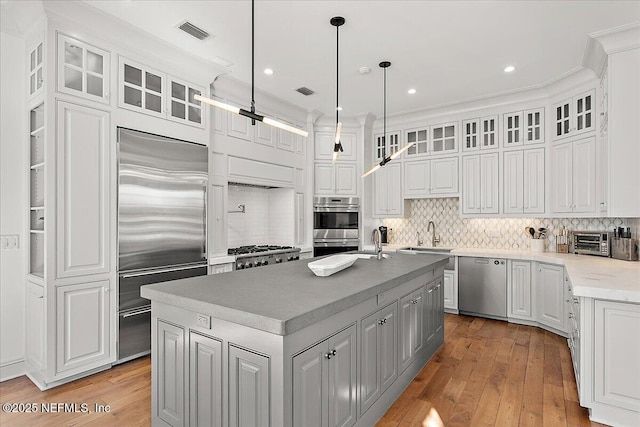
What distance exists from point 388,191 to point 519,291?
2.39m

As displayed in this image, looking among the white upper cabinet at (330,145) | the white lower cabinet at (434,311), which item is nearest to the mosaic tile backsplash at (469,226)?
the white upper cabinet at (330,145)

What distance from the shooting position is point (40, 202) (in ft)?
9.97

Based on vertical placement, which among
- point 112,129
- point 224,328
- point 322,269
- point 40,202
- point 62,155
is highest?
point 112,129

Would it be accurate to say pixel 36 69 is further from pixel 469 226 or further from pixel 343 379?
pixel 469 226

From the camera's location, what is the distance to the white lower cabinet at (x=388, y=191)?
5.83m

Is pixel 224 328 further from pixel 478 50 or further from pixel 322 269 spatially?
pixel 478 50

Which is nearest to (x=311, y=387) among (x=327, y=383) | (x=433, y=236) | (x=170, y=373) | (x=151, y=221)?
(x=327, y=383)

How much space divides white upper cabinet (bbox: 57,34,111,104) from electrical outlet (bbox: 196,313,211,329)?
91.0 inches

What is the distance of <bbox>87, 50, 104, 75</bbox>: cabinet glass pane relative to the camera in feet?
10.1

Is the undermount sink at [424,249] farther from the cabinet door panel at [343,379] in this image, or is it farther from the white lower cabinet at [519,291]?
the cabinet door panel at [343,379]

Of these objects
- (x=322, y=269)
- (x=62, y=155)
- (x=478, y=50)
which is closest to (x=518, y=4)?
(x=478, y=50)

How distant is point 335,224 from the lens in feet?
19.0

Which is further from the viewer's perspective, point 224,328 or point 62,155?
point 62,155

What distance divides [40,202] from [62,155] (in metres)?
0.50
